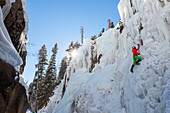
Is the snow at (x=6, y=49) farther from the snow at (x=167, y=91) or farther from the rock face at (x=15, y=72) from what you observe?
the snow at (x=167, y=91)

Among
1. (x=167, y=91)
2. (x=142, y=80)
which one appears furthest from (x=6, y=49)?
(x=142, y=80)

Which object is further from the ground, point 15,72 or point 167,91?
point 15,72

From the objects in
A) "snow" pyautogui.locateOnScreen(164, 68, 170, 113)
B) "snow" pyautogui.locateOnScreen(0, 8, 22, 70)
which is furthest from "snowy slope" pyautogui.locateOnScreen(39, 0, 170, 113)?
"snow" pyautogui.locateOnScreen(0, 8, 22, 70)

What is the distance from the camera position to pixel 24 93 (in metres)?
6.70

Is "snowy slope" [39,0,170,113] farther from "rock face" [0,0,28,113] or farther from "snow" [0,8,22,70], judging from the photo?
"snow" [0,8,22,70]

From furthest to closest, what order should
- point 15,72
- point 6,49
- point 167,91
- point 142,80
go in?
point 142,80, point 15,72, point 167,91, point 6,49

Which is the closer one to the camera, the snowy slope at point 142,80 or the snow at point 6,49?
the snow at point 6,49

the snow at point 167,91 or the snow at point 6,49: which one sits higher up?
the snow at point 6,49

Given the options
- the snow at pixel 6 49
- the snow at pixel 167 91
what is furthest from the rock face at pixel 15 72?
the snow at pixel 167 91

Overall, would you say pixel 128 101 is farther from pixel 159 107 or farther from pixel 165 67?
pixel 165 67

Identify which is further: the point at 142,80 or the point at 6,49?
the point at 142,80

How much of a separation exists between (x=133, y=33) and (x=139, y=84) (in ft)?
14.3

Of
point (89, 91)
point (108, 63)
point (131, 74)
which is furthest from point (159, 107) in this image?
point (108, 63)

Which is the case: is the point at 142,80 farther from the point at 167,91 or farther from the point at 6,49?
the point at 6,49
